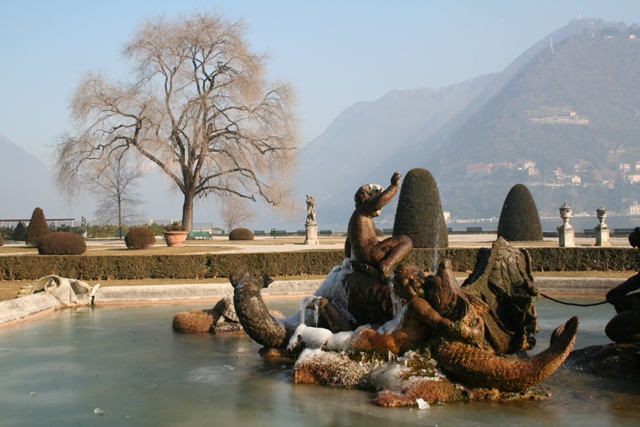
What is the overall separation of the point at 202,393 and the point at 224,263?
11.0 m

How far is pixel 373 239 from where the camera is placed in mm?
8500

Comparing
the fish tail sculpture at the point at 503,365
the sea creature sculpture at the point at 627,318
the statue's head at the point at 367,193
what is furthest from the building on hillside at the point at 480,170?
the fish tail sculpture at the point at 503,365

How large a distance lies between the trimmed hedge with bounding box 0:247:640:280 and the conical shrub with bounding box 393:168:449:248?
168 inches

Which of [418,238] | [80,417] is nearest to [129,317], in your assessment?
[80,417]

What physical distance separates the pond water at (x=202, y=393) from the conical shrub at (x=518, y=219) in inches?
869

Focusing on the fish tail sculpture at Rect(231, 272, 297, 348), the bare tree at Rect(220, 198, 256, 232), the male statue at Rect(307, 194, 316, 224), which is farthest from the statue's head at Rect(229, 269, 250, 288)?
the bare tree at Rect(220, 198, 256, 232)

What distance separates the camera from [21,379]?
26.6ft

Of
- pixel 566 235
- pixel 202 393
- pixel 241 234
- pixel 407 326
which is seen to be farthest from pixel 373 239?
pixel 241 234

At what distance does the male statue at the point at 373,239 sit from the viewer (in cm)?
826

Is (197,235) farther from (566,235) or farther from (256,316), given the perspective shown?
(256,316)

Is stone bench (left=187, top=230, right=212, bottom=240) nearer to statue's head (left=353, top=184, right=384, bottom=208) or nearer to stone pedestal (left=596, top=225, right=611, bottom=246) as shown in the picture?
stone pedestal (left=596, top=225, right=611, bottom=246)

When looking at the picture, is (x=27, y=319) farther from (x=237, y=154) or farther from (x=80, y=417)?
(x=237, y=154)

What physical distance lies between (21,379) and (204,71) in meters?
41.8

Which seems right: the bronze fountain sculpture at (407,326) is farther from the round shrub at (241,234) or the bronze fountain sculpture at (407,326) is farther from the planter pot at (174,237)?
the round shrub at (241,234)
